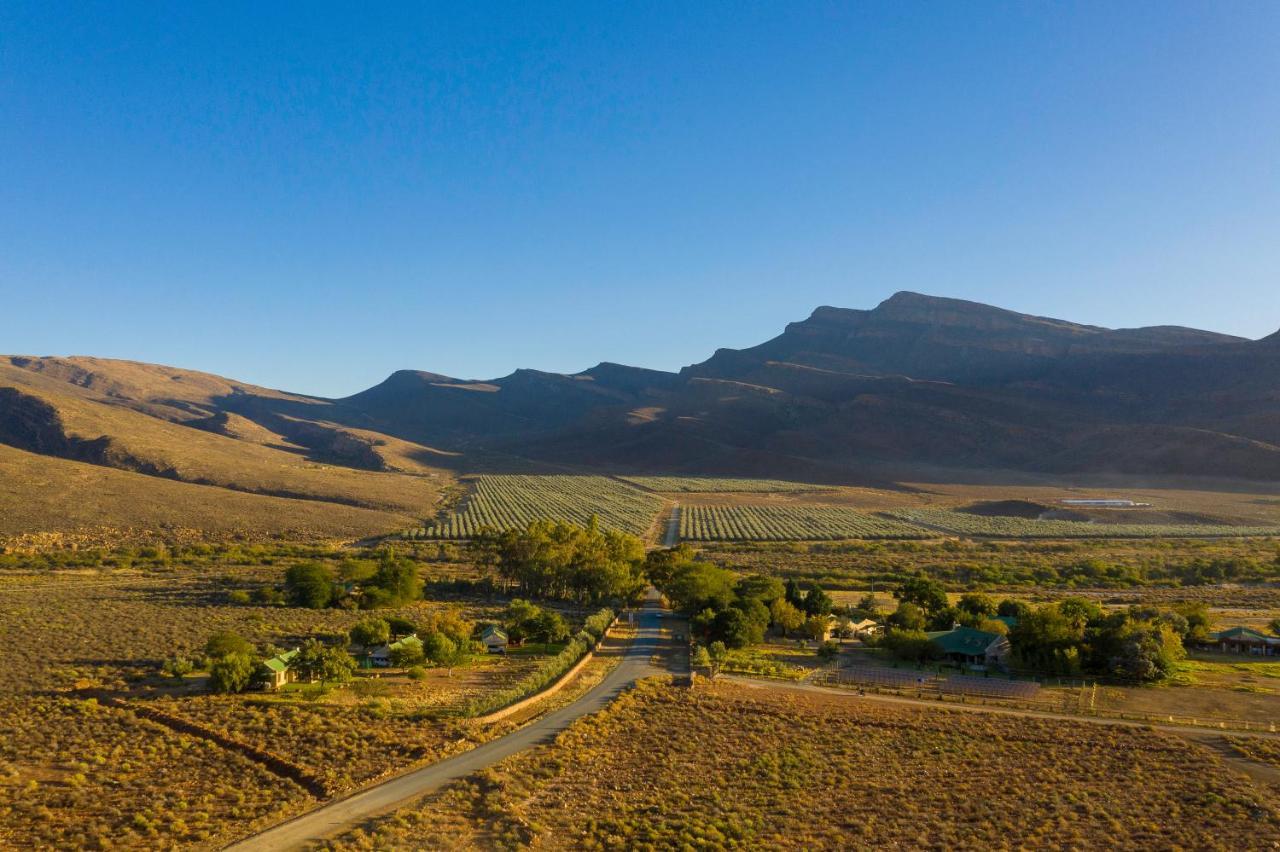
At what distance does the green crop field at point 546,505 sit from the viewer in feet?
242

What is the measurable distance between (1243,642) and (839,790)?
89.9 feet

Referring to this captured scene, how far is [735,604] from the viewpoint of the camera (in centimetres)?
3638

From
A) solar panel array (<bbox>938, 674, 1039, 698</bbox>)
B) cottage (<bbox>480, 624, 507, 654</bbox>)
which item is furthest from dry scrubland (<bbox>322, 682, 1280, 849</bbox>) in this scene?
cottage (<bbox>480, 624, 507, 654</bbox>)

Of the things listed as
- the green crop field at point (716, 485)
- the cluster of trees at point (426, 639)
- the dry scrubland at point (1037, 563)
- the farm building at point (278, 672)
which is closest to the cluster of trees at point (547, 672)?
the cluster of trees at point (426, 639)

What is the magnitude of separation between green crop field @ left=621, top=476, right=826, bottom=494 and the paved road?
97.2 metres

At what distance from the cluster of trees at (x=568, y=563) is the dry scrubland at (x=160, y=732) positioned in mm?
11383

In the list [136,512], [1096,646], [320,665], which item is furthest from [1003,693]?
[136,512]

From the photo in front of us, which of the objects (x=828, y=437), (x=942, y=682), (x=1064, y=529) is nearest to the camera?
(x=942, y=682)

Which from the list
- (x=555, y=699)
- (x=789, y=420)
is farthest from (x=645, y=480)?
(x=555, y=699)

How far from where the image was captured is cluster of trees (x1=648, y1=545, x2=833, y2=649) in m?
33.4

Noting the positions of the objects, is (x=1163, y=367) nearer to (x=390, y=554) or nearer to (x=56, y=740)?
(x=390, y=554)

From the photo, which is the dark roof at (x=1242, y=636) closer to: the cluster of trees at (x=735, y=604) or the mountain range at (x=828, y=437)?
the cluster of trees at (x=735, y=604)

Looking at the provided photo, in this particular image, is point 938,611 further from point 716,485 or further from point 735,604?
point 716,485

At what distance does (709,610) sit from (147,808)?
23341mm
